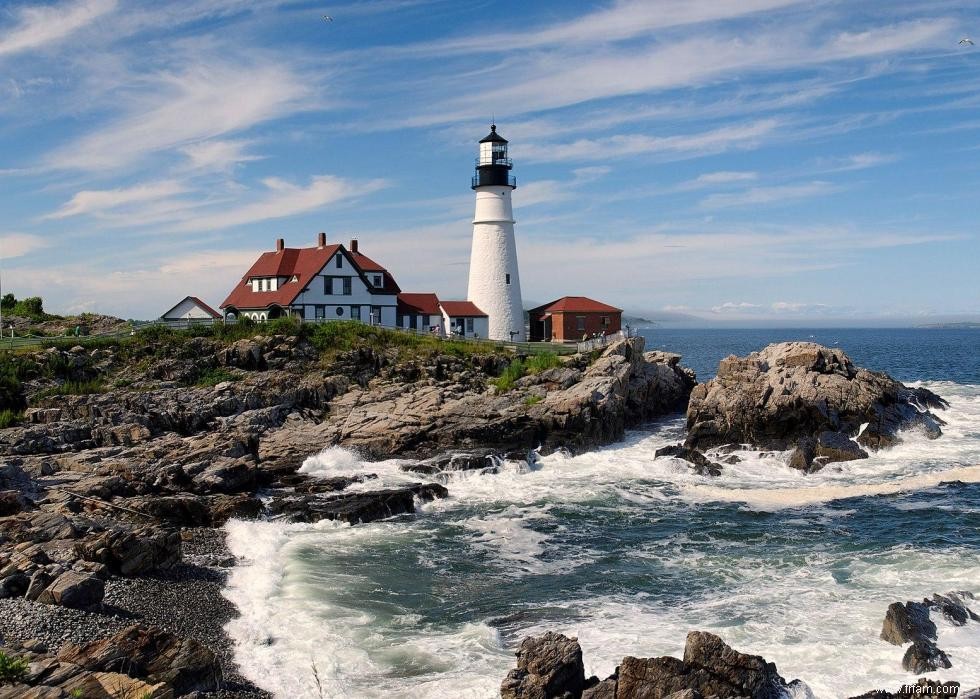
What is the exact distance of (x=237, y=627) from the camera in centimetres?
1689

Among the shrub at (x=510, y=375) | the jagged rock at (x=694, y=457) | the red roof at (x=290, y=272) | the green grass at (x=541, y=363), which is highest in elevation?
the red roof at (x=290, y=272)

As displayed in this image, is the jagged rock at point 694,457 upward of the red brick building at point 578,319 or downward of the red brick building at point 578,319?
downward

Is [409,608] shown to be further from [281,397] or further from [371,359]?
[371,359]

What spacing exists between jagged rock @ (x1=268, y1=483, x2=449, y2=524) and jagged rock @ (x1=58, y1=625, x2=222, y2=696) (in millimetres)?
10444

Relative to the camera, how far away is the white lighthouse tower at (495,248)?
4956 centimetres

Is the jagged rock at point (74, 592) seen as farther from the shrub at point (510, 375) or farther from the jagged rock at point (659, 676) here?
the shrub at point (510, 375)

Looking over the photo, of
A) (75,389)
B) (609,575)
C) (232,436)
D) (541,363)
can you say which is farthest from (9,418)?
(609,575)

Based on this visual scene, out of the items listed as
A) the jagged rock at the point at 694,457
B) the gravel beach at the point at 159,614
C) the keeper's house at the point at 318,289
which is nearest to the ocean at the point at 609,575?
the gravel beach at the point at 159,614

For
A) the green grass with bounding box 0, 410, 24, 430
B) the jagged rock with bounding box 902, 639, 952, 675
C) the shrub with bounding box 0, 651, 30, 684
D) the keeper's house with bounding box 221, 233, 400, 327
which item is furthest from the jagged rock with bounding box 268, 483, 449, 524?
the keeper's house with bounding box 221, 233, 400, 327

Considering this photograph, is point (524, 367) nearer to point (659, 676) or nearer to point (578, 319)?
point (578, 319)

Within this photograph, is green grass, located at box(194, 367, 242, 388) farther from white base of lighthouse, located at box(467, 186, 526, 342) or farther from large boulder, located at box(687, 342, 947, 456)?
large boulder, located at box(687, 342, 947, 456)

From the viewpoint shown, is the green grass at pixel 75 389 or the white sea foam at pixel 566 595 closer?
the white sea foam at pixel 566 595

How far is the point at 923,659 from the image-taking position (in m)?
14.7

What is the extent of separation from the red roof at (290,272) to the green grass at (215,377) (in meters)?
8.34
